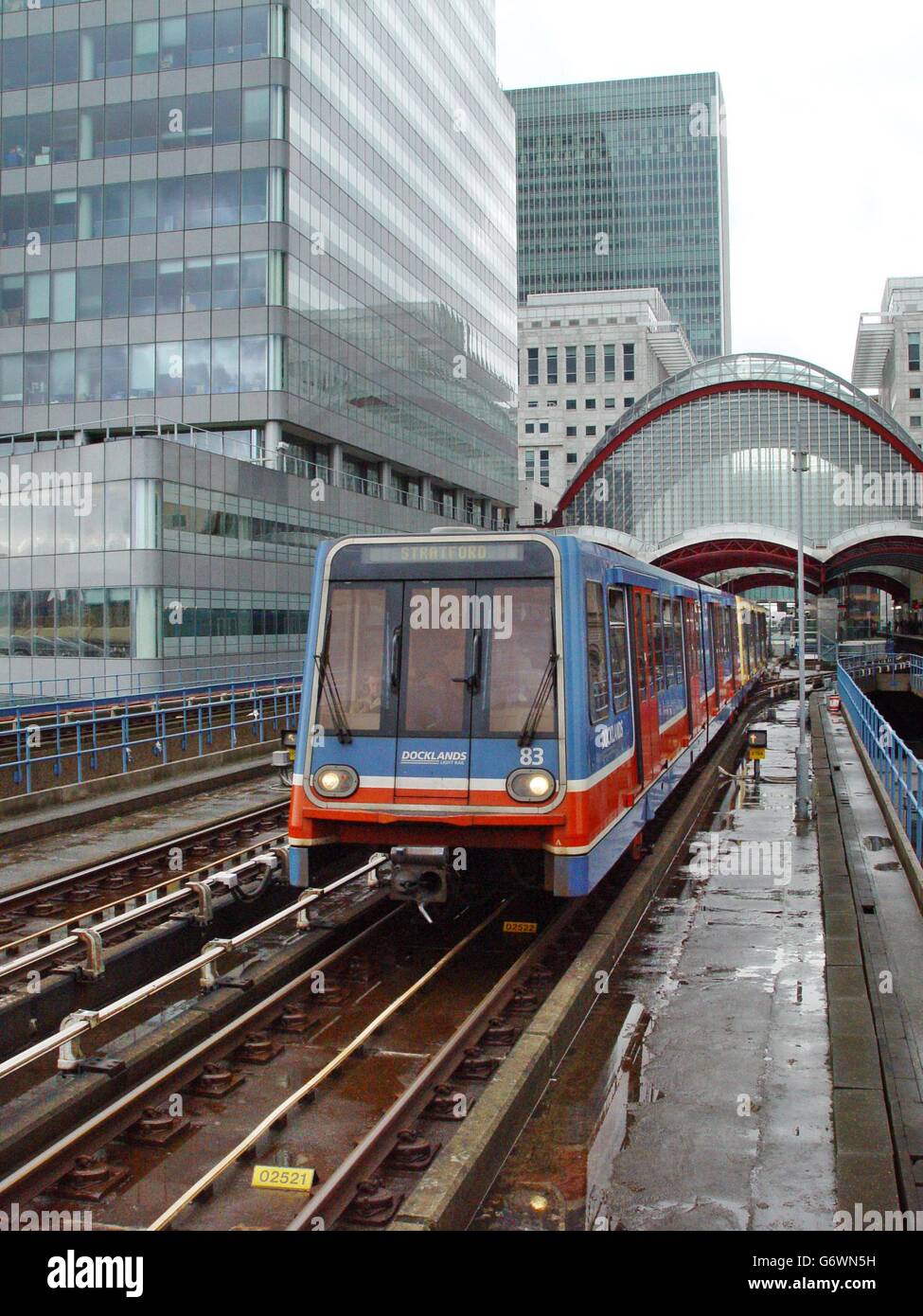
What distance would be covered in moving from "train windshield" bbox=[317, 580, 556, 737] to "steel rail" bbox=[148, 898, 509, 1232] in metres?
2.01

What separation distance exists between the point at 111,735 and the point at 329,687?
16109 millimetres

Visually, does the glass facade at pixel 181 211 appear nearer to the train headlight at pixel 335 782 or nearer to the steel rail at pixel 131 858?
the steel rail at pixel 131 858

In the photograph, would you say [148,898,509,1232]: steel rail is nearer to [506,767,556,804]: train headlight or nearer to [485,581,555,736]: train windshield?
[506,767,556,804]: train headlight

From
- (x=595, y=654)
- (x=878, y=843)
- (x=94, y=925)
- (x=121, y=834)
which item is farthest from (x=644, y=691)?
(x=121, y=834)

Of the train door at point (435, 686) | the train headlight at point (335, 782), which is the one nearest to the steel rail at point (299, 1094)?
the train door at point (435, 686)

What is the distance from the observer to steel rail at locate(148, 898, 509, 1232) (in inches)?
226

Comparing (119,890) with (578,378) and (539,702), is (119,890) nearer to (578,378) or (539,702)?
(539,702)

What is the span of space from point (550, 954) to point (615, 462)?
81.2 meters

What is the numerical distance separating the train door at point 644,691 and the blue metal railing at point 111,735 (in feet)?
29.1

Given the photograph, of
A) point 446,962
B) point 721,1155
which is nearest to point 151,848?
point 446,962

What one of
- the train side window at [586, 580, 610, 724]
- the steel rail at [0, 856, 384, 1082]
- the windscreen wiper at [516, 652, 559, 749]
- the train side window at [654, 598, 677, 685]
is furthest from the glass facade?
the steel rail at [0, 856, 384, 1082]

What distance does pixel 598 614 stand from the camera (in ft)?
34.6

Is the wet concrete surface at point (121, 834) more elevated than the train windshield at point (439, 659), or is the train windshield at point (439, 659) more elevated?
the train windshield at point (439, 659)

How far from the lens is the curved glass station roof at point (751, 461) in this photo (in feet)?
270
